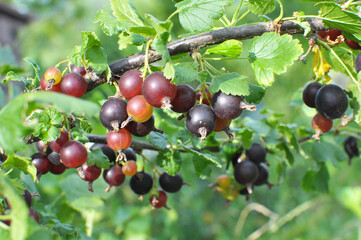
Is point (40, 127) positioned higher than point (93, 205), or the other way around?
point (40, 127)

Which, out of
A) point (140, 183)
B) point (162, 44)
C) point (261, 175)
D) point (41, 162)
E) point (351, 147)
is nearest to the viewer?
point (162, 44)

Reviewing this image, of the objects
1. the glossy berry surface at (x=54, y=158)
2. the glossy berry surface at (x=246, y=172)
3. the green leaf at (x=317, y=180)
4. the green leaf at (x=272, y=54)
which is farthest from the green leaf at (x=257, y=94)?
the green leaf at (x=317, y=180)

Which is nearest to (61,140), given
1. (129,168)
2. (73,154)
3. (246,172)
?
(73,154)

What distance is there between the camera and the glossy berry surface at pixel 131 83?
488 millimetres

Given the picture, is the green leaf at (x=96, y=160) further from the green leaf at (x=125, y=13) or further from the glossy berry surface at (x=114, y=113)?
the green leaf at (x=125, y=13)

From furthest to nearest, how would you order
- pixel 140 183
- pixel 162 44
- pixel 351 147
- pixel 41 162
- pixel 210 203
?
pixel 210 203, pixel 351 147, pixel 140 183, pixel 41 162, pixel 162 44

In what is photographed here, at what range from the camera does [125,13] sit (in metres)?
0.52

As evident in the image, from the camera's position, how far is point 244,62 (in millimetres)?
3799

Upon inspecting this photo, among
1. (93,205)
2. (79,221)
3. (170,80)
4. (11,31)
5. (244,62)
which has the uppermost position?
(170,80)

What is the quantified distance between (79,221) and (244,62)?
118 inches

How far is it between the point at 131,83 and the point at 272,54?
0.21 meters

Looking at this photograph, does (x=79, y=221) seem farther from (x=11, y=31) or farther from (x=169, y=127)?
(x=11, y=31)

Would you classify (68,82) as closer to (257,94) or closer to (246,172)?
(257,94)

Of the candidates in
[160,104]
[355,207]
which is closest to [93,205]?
[160,104]
